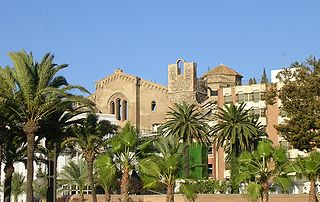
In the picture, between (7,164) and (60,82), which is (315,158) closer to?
(60,82)

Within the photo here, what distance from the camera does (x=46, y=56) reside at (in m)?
37.3

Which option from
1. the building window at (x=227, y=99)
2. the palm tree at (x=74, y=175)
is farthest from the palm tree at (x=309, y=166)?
the building window at (x=227, y=99)

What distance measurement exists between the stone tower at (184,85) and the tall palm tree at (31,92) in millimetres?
67182

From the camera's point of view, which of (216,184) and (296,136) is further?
(216,184)

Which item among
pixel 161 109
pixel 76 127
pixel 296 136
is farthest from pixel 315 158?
pixel 161 109

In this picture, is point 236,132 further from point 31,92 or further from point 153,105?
point 153,105

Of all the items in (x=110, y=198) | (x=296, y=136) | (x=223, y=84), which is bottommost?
(x=110, y=198)

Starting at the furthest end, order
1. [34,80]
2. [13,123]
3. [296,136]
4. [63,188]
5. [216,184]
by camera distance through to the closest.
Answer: [63,188] < [216,184] < [296,136] < [13,123] < [34,80]

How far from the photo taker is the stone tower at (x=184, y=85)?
104m

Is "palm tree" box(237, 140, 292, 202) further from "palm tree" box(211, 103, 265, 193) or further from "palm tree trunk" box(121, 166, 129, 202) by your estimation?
"palm tree" box(211, 103, 265, 193)

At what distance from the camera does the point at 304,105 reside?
1966 inches

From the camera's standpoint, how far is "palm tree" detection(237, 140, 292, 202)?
40.3 m

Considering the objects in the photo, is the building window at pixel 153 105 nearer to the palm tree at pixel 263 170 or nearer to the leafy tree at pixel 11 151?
the leafy tree at pixel 11 151

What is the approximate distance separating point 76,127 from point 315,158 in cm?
1625
